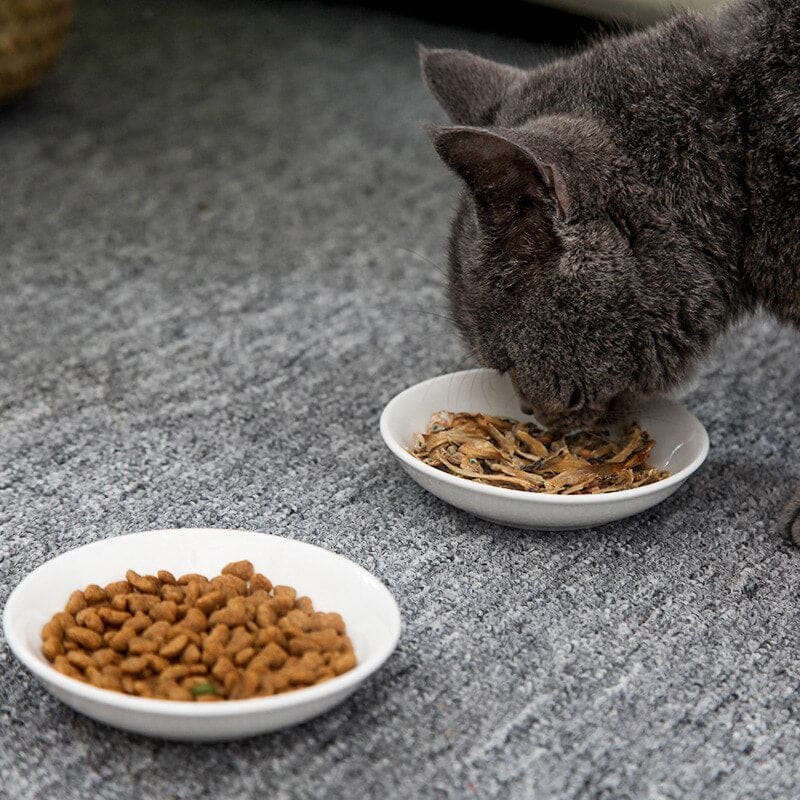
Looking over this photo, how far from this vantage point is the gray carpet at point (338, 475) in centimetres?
99

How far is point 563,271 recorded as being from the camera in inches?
47.8

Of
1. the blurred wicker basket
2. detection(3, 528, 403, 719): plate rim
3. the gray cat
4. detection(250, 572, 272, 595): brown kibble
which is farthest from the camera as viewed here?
the blurred wicker basket

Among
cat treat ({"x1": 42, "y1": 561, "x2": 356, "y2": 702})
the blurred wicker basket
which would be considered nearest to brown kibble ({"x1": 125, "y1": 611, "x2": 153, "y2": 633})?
cat treat ({"x1": 42, "y1": 561, "x2": 356, "y2": 702})

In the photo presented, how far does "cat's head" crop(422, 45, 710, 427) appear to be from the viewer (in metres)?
1.16

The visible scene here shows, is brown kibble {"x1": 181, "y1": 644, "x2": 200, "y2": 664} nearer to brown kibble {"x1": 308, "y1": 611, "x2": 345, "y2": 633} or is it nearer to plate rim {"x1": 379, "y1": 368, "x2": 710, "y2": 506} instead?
brown kibble {"x1": 308, "y1": 611, "x2": 345, "y2": 633}

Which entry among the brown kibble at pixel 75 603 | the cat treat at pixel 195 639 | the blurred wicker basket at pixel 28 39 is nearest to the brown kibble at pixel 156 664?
the cat treat at pixel 195 639

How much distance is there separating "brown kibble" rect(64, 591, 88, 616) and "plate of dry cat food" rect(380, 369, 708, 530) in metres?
0.40

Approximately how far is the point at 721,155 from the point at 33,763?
3.11 ft

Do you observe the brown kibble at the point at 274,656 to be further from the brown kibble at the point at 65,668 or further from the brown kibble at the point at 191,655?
the brown kibble at the point at 65,668

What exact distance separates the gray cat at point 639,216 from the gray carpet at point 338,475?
6.8 inches

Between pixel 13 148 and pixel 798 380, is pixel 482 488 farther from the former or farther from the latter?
pixel 13 148

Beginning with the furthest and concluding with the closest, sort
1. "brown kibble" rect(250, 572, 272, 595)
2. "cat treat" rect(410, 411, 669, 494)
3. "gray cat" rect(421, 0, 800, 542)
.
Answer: "cat treat" rect(410, 411, 669, 494) → "gray cat" rect(421, 0, 800, 542) → "brown kibble" rect(250, 572, 272, 595)

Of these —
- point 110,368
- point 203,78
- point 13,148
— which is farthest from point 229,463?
point 203,78

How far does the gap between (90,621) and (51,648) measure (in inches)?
1.9
